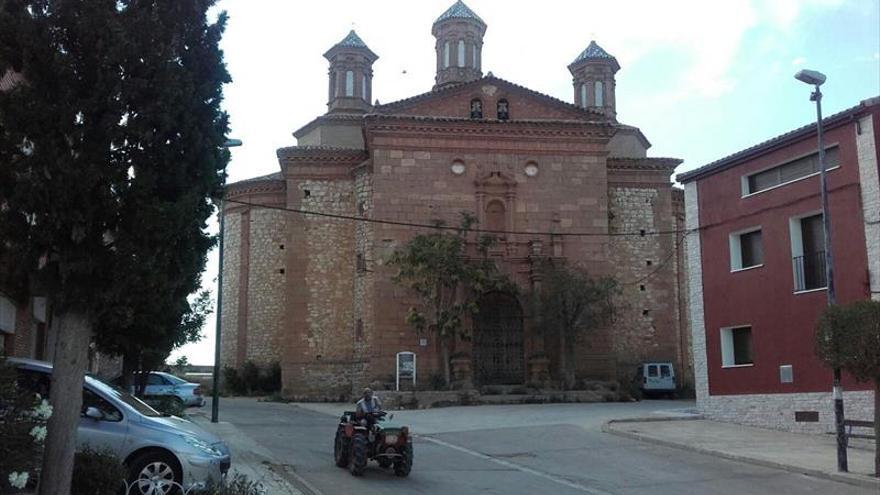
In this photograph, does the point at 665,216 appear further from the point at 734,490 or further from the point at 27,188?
the point at 27,188

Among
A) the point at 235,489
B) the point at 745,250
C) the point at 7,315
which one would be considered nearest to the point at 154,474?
the point at 235,489

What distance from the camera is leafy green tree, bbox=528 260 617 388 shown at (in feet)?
108

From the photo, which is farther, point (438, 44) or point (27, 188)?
point (438, 44)

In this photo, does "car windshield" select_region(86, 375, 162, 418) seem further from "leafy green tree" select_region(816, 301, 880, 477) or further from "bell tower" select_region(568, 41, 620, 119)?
"bell tower" select_region(568, 41, 620, 119)

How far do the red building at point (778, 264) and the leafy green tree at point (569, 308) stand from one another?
342 inches

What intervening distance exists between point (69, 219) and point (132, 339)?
7.27 meters

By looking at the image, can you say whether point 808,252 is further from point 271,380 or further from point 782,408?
point 271,380

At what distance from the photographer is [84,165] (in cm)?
722

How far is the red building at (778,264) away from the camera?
62.8 ft

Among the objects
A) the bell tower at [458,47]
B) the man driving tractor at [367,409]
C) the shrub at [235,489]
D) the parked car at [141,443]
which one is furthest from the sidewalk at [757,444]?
the bell tower at [458,47]

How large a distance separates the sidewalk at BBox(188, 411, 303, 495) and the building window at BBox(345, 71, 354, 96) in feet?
93.5

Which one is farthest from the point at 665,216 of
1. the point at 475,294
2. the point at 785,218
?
the point at 785,218

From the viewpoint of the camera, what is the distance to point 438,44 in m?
45.2

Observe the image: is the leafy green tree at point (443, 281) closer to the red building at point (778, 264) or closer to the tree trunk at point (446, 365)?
the tree trunk at point (446, 365)
